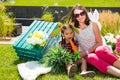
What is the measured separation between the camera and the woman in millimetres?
5438

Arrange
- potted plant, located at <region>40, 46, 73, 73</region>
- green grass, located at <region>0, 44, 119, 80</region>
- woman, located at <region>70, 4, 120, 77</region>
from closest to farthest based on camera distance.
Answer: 1. green grass, located at <region>0, 44, 119, 80</region>
2. woman, located at <region>70, 4, 120, 77</region>
3. potted plant, located at <region>40, 46, 73, 73</region>

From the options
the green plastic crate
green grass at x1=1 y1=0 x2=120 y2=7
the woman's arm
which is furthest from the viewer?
green grass at x1=1 y1=0 x2=120 y2=7

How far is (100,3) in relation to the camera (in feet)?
54.3

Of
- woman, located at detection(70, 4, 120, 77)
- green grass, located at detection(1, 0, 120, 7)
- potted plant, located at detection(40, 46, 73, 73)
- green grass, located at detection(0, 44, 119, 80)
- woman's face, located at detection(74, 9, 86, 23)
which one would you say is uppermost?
woman's face, located at detection(74, 9, 86, 23)

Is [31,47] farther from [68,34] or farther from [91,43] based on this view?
[91,43]

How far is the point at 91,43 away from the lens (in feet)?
19.3

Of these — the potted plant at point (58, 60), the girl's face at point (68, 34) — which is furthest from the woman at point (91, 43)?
the potted plant at point (58, 60)

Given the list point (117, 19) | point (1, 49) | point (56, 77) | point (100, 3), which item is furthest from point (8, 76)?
point (100, 3)

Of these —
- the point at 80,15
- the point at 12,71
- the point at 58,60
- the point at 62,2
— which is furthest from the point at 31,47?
the point at 62,2

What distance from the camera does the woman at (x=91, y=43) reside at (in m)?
5.44

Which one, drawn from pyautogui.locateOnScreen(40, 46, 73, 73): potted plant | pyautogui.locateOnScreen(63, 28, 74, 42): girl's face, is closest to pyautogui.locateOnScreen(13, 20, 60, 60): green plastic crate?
pyautogui.locateOnScreen(40, 46, 73, 73): potted plant

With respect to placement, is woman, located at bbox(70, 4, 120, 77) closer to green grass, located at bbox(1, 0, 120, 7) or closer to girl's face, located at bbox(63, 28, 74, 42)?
girl's face, located at bbox(63, 28, 74, 42)

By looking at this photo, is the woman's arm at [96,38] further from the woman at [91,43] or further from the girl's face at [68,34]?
the girl's face at [68,34]

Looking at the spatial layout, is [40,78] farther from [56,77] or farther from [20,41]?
[20,41]
